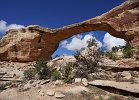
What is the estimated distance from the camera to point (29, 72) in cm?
1573

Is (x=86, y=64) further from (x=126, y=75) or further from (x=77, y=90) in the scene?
(x=77, y=90)

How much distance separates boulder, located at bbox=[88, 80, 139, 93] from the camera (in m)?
10.7

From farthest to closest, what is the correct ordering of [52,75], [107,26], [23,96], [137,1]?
[107,26] < [137,1] < [52,75] < [23,96]

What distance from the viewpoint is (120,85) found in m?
11.3

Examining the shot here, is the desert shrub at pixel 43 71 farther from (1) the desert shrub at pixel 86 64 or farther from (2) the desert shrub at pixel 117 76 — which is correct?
(2) the desert shrub at pixel 117 76

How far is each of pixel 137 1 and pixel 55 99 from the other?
45.5ft

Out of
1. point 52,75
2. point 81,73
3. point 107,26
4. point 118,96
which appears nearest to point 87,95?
point 118,96

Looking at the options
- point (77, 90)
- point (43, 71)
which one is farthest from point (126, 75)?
point (43, 71)

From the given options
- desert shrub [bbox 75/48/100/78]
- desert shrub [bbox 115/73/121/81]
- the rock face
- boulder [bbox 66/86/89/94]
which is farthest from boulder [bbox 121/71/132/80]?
the rock face

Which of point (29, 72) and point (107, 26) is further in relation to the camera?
point (107, 26)

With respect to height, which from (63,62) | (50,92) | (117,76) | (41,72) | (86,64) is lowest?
(50,92)

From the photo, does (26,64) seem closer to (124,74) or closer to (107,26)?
(107,26)

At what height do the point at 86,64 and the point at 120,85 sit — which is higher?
the point at 86,64

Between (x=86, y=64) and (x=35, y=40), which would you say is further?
(x=35, y=40)
